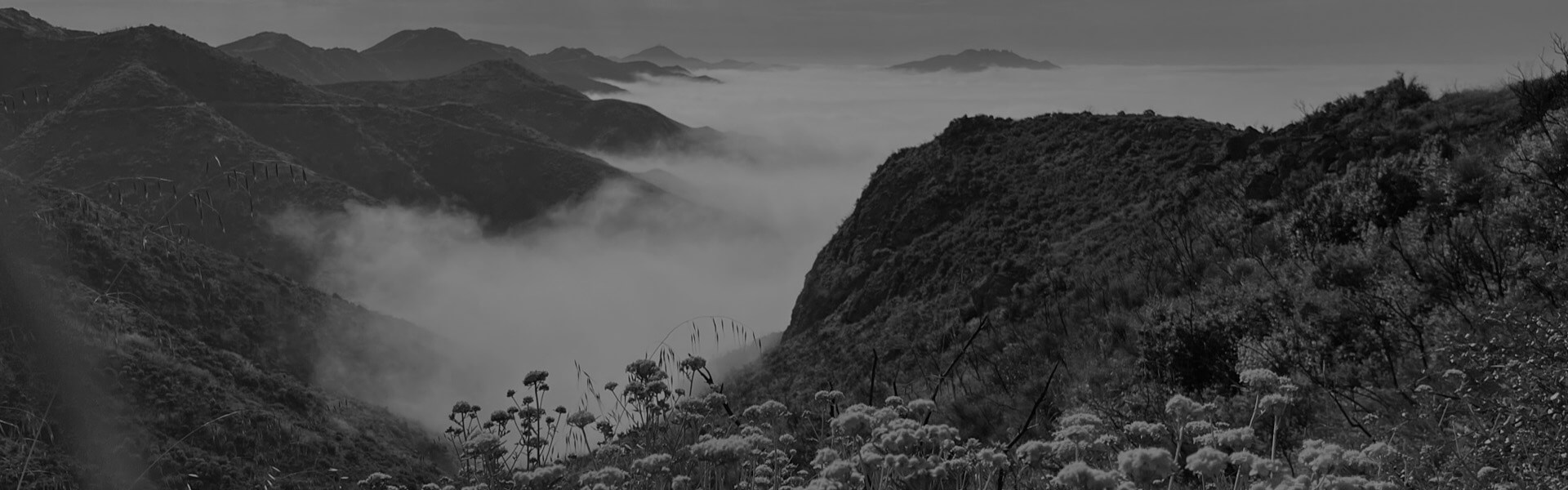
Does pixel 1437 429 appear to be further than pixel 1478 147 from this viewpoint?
No

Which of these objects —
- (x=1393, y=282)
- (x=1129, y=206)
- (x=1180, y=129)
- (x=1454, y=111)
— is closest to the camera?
(x=1393, y=282)

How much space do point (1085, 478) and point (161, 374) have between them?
3817cm

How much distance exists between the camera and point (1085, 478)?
240 centimetres

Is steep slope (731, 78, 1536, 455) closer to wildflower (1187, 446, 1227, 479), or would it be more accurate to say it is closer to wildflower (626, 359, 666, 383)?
wildflower (1187, 446, 1227, 479)

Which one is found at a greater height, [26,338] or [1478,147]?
[1478,147]

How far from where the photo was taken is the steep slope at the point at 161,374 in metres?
24.6

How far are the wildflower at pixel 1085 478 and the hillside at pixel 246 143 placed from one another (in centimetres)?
8416

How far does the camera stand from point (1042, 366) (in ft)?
35.1

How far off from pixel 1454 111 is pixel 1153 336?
32.6 feet

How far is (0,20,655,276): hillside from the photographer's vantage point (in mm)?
98688

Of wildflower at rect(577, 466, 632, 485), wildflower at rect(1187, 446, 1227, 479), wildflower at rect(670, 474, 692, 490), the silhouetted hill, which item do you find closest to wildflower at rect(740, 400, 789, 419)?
wildflower at rect(670, 474, 692, 490)

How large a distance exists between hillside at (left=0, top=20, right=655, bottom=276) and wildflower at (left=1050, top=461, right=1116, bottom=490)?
84.2 m

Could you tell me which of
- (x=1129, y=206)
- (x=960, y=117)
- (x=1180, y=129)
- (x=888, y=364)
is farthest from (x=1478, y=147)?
(x=960, y=117)

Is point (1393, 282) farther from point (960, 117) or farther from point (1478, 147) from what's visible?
point (960, 117)
